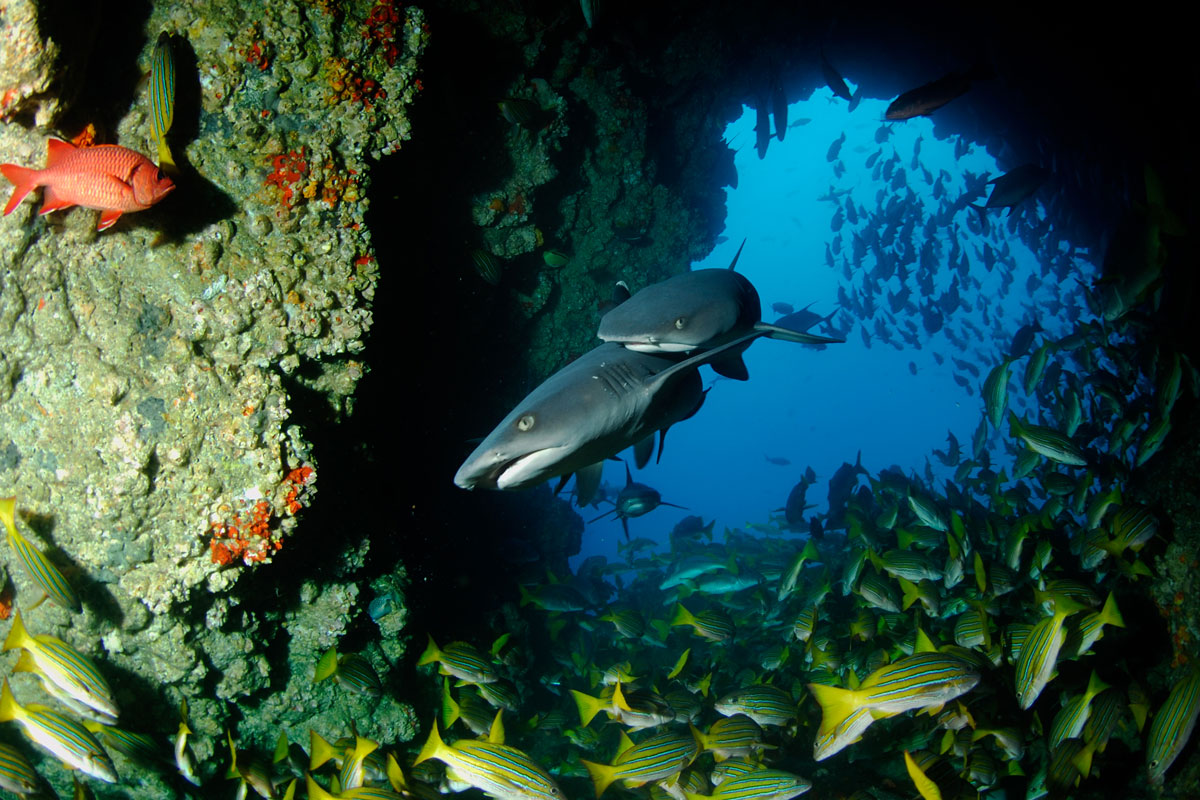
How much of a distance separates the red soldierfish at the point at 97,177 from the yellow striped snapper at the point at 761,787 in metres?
4.72

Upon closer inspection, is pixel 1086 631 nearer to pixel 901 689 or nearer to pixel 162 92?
pixel 901 689

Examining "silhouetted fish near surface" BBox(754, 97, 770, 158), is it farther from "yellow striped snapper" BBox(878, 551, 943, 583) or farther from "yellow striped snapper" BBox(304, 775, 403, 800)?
"yellow striped snapper" BBox(304, 775, 403, 800)

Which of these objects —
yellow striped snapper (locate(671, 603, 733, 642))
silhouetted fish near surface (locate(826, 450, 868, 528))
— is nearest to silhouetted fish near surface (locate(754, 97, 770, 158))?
silhouetted fish near surface (locate(826, 450, 868, 528))

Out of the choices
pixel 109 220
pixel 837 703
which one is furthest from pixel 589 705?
pixel 109 220

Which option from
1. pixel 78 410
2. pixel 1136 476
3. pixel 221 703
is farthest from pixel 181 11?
pixel 1136 476

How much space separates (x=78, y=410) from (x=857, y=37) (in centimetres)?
1443

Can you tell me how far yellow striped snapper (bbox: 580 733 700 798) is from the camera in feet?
12.2

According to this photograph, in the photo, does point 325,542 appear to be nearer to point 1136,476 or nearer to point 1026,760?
point 1026,760

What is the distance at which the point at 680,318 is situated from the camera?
2.72 m

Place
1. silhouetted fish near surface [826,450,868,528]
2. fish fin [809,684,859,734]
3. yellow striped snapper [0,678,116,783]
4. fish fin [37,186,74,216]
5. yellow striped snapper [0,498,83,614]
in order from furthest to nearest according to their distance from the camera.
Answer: silhouetted fish near surface [826,450,868,528] → fish fin [809,684,859,734] → yellow striped snapper [0,678,116,783] → yellow striped snapper [0,498,83,614] → fish fin [37,186,74,216]

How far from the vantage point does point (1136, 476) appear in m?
5.92

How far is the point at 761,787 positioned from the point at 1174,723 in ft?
8.06

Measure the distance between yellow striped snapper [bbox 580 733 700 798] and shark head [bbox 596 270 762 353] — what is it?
2978mm

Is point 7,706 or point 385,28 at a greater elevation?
point 385,28
